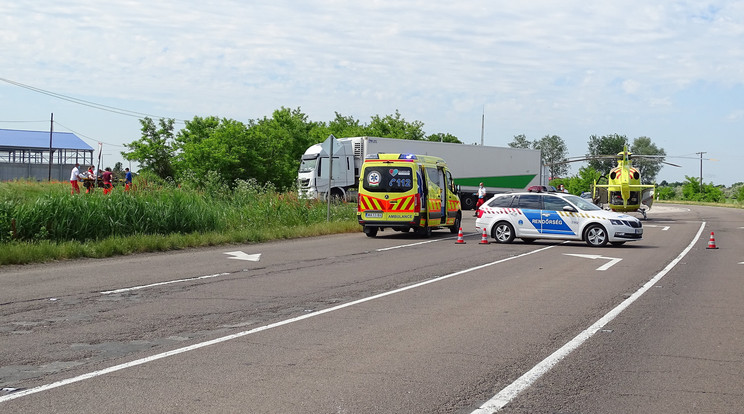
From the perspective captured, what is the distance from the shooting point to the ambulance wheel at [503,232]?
2217 cm

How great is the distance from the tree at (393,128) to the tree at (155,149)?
22.1 meters

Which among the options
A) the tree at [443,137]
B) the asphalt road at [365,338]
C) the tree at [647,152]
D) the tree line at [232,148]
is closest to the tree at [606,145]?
the tree at [647,152]

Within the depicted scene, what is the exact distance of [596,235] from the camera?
21.4 m

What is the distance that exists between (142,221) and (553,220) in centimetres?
1126

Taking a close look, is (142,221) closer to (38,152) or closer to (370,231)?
(370,231)

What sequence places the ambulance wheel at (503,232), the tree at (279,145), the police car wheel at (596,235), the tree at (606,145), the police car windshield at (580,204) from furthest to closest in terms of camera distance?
1. the tree at (606,145)
2. the tree at (279,145)
3. the ambulance wheel at (503,232)
4. the police car windshield at (580,204)
5. the police car wheel at (596,235)

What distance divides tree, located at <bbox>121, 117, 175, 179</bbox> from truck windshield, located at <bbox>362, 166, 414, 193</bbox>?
1631 inches

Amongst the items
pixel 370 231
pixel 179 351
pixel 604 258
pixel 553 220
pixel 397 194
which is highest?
pixel 397 194

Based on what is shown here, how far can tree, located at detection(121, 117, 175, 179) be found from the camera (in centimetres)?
6212

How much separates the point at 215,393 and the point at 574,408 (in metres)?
2.66

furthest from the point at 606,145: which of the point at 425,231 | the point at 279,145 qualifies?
the point at 425,231

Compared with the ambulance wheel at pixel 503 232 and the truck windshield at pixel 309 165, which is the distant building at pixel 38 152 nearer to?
the truck windshield at pixel 309 165

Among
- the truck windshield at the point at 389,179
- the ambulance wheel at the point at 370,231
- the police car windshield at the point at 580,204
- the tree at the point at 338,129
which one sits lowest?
the ambulance wheel at the point at 370,231

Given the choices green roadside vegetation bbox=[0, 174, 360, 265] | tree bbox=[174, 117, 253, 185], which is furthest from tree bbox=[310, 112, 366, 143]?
green roadside vegetation bbox=[0, 174, 360, 265]
